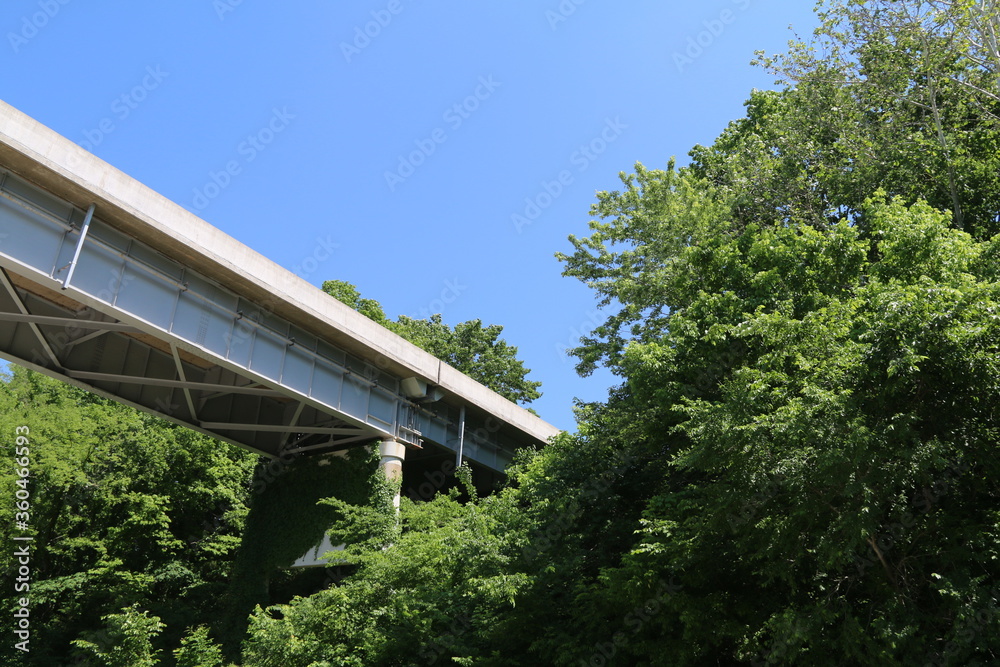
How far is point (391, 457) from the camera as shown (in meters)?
26.2

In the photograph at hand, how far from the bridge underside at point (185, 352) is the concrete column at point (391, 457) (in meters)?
0.42

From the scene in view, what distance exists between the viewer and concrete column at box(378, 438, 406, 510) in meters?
25.8

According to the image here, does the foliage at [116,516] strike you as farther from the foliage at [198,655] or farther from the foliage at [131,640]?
the foliage at [198,655]

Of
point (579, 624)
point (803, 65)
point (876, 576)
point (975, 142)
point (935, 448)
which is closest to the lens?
point (935, 448)

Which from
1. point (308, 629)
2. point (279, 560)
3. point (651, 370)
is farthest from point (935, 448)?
point (279, 560)

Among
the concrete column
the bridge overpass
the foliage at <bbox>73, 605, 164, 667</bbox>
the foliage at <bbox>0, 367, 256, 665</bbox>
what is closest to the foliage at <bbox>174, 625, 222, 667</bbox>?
the foliage at <bbox>73, 605, 164, 667</bbox>

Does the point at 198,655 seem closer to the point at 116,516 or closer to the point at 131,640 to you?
the point at 131,640

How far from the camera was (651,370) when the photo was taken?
51.8 feet

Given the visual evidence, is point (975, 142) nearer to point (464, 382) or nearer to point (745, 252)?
point (745, 252)

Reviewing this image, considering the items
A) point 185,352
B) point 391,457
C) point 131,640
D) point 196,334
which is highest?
point 185,352

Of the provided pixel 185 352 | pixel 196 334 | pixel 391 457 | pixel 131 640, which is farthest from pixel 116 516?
pixel 196 334

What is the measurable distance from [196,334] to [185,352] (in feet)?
14.2

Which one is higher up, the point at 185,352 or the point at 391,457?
the point at 185,352

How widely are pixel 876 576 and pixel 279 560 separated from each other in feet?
65.3
